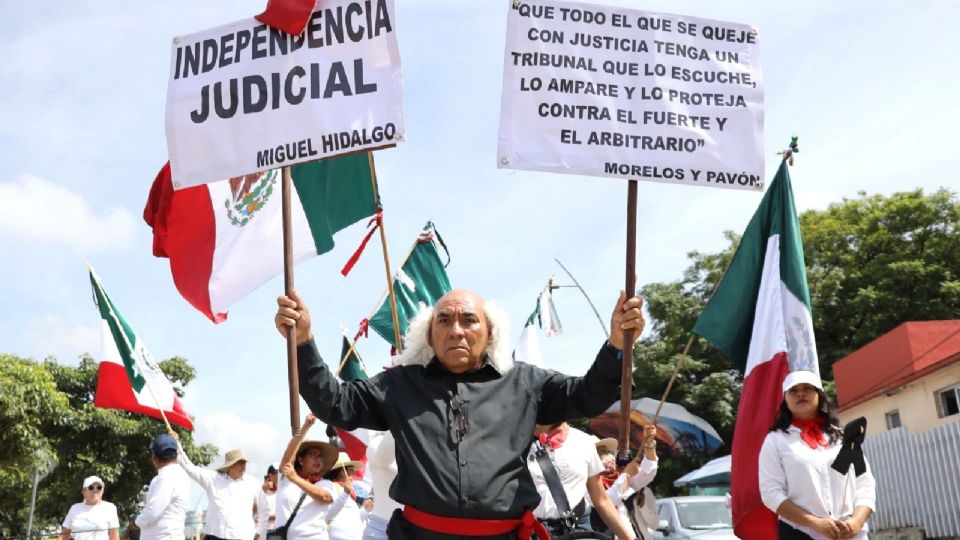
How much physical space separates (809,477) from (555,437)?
1.68 metres

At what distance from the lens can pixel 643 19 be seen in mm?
4781

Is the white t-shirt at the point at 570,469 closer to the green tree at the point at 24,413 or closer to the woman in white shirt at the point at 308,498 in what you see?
the woman in white shirt at the point at 308,498

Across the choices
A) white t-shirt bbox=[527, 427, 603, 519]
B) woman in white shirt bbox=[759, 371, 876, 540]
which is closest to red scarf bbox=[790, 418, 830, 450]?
woman in white shirt bbox=[759, 371, 876, 540]

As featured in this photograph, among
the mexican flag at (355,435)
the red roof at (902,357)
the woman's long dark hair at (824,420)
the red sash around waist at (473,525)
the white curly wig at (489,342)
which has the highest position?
the red roof at (902,357)

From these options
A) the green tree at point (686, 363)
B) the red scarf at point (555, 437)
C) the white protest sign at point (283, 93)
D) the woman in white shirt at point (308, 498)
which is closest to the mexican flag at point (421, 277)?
the woman in white shirt at point (308, 498)

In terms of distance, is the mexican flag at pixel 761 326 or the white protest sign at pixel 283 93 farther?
the mexican flag at pixel 761 326

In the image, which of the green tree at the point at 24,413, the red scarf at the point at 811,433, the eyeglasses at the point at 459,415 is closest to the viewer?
the eyeglasses at the point at 459,415

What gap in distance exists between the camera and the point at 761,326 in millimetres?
7836

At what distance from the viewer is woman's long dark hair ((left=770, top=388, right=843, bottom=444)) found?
607 centimetres

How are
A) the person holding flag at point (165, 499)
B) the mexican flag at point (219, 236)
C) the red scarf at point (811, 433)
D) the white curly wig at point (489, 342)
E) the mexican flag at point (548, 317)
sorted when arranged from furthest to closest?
the mexican flag at point (548, 317) < the person holding flag at point (165, 499) < the mexican flag at point (219, 236) < the red scarf at point (811, 433) < the white curly wig at point (489, 342)

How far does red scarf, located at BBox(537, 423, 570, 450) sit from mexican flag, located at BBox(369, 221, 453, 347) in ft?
15.7

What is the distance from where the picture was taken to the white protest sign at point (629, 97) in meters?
4.57

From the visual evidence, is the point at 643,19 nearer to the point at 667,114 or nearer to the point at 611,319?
the point at 667,114

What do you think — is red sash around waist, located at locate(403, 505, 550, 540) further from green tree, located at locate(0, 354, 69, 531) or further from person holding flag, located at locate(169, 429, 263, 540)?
green tree, located at locate(0, 354, 69, 531)
